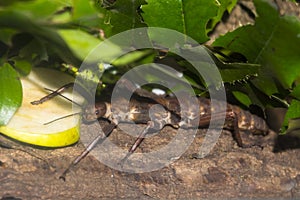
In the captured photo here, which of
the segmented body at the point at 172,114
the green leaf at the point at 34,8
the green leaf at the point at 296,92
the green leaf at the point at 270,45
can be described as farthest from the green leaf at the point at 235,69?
the green leaf at the point at 34,8

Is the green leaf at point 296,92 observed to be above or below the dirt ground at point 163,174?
above

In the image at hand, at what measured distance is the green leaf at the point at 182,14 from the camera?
4.64 feet

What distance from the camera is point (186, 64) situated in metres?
1.53

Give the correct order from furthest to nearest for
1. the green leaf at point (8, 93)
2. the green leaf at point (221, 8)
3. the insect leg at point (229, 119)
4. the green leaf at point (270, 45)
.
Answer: the insect leg at point (229, 119)
the green leaf at point (221, 8)
the green leaf at point (8, 93)
the green leaf at point (270, 45)

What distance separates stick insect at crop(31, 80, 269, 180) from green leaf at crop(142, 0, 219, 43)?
0.36m

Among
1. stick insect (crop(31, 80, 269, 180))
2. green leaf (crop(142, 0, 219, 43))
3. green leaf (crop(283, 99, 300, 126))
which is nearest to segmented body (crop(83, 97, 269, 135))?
stick insect (crop(31, 80, 269, 180))

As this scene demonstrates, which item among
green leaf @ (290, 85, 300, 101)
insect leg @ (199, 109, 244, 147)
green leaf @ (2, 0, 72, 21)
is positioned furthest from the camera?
insect leg @ (199, 109, 244, 147)

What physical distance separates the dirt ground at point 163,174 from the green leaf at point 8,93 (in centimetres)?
9

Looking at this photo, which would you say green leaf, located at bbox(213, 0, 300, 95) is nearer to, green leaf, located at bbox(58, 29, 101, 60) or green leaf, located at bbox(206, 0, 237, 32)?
green leaf, located at bbox(206, 0, 237, 32)

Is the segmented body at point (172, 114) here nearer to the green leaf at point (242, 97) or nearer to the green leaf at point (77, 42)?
the green leaf at point (242, 97)

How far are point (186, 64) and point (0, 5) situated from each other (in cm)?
63

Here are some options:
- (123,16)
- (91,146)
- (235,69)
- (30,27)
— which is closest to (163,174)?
(91,146)

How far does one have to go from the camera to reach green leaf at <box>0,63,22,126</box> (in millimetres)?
1363

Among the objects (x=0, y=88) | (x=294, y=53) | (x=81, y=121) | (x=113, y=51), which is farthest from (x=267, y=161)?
(x=0, y=88)
